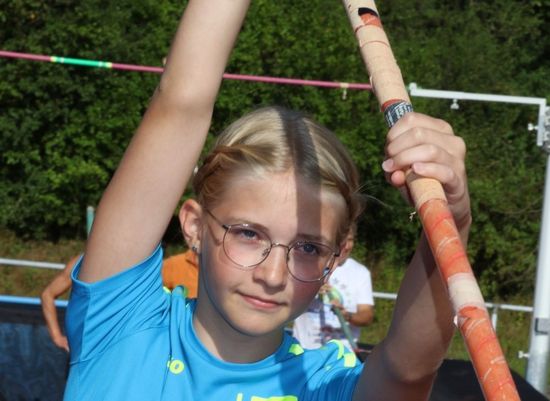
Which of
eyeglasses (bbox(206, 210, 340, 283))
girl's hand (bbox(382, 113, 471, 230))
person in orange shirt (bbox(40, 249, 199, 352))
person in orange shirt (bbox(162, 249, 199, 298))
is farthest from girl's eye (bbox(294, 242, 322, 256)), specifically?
person in orange shirt (bbox(162, 249, 199, 298))

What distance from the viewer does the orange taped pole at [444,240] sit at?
945 mm

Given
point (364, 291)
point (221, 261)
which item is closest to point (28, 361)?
point (364, 291)

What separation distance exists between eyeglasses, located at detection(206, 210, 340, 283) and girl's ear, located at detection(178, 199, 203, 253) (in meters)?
0.11

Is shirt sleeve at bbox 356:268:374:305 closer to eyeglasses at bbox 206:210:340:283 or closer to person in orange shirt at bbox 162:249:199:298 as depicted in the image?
person in orange shirt at bbox 162:249:199:298

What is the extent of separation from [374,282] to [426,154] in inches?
445

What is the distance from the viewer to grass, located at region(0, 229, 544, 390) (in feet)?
33.7

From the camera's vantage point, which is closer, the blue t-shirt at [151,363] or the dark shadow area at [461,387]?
the blue t-shirt at [151,363]

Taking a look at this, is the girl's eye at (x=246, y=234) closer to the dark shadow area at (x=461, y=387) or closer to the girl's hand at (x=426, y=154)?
the girl's hand at (x=426, y=154)

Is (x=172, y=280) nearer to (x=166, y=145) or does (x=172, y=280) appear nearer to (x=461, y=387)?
(x=461, y=387)

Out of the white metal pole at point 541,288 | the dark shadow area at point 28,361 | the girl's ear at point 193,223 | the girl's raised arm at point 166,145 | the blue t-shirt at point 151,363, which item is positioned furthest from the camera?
the white metal pole at point 541,288

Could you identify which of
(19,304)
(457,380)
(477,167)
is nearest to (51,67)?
(477,167)

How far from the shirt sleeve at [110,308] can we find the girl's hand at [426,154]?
493 millimetres

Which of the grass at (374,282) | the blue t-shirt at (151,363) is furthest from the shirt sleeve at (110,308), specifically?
the grass at (374,282)

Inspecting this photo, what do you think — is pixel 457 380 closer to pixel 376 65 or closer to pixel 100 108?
pixel 376 65
